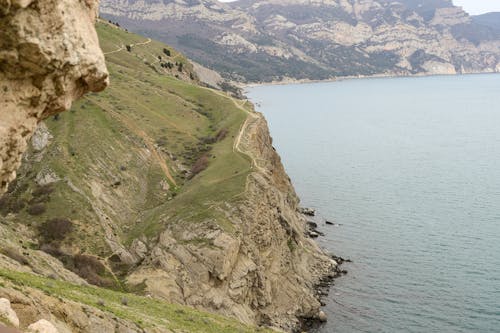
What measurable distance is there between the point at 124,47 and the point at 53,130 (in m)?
78.9

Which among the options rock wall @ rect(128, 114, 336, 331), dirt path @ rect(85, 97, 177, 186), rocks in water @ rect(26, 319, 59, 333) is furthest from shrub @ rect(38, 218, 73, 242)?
rocks in water @ rect(26, 319, 59, 333)

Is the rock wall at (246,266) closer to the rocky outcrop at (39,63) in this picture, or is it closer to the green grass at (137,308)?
the green grass at (137,308)

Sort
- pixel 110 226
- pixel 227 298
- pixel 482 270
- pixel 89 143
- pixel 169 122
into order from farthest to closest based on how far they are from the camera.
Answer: pixel 169 122 → pixel 89 143 → pixel 482 270 → pixel 110 226 → pixel 227 298

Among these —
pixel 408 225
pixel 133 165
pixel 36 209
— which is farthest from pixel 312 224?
pixel 36 209

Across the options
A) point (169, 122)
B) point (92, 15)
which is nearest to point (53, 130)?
point (169, 122)

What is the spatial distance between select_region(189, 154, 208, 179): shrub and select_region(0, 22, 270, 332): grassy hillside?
0.24 m

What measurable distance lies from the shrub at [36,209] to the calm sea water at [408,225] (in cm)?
3619

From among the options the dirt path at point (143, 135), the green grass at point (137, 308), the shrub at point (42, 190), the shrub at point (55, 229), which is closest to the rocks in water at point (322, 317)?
the green grass at point (137, 308)

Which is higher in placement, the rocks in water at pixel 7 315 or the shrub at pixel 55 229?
the rocks in water at pixel 7 315

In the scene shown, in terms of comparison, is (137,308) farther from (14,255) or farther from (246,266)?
(246,266)

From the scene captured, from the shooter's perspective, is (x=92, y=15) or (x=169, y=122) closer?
(x=92, y=15)

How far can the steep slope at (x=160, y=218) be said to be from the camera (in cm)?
5853

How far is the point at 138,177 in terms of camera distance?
8250 cm

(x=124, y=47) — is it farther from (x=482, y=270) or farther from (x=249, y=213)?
(x=482, y=270)
